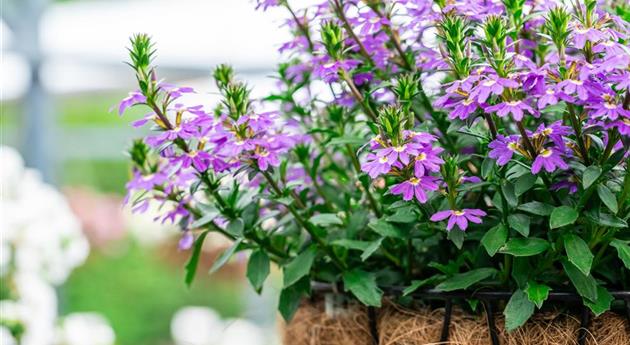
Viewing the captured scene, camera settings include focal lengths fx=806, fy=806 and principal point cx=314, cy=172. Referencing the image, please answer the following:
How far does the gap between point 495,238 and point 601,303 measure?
10 centimetres

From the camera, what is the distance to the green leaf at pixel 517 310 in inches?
26.7

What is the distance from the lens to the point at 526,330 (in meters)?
0.73

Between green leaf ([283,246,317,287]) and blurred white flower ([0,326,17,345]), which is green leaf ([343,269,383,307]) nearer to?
green leaf ([283,246,317,287])

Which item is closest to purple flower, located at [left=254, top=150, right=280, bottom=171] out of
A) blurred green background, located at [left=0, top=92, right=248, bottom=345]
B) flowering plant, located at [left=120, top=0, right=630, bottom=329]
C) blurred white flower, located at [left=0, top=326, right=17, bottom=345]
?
flowering plant, located at [left=120, top=0, right=630, bottom=329]

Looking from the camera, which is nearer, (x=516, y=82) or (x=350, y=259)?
(x=516, y=82)

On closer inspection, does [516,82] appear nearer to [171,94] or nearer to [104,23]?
[171,94]

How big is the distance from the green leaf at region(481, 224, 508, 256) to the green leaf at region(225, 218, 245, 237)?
243 millimetres

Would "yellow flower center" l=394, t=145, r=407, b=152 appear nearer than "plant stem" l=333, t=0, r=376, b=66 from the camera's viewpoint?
Yes

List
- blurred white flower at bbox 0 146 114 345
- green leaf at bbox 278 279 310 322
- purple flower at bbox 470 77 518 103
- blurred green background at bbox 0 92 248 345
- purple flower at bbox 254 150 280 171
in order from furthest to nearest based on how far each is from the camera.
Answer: blurred green background at bbox 0 92 248 345
blurred white flower at bbox 0 146 114 345
green leaf at bbox 278 279 310 322
purple flower at bbox 254 150 280 171
purple flower at bbox 470 77 518 103

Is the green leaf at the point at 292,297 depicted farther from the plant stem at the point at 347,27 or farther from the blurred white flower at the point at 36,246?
the blurred white flower at the point at 36,246

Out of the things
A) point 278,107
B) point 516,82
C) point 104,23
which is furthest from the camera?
point 104,23

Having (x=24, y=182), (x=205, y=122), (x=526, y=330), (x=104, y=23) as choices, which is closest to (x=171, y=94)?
(x=205, y=122)

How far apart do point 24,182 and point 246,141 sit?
964mm

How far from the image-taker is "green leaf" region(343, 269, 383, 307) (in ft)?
2.48
